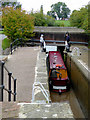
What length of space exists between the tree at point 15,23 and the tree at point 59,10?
15.9 meters

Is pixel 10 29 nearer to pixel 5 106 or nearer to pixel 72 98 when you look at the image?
pixel 72 98

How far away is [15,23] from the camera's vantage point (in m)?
19.2

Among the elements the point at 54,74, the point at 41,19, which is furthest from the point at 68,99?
the point at 41,19

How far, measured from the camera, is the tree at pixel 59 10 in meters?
34.3

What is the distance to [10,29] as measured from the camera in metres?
19.2

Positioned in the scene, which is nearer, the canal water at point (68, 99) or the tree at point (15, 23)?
the canal water at point (68, 99)

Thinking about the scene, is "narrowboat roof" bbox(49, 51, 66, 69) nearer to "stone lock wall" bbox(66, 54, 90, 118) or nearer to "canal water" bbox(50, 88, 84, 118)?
"stone lock wall" bbox(66, 54, 90, 118)

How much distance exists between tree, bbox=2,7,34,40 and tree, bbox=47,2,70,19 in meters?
15.9

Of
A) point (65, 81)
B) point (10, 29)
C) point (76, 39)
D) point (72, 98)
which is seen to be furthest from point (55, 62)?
point (76, 39)

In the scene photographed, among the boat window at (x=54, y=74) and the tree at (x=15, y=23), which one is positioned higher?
the tree at (x=15, y=23)

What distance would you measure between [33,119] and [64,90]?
1009 centimetres

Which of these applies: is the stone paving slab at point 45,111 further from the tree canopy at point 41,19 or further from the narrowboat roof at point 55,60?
A: the tree canopy at point 41,19

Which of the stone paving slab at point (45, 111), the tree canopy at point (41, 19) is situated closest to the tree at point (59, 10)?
the tree canopy at point (41, 19)

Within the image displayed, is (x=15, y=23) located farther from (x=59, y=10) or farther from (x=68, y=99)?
(x=59, y=10)
